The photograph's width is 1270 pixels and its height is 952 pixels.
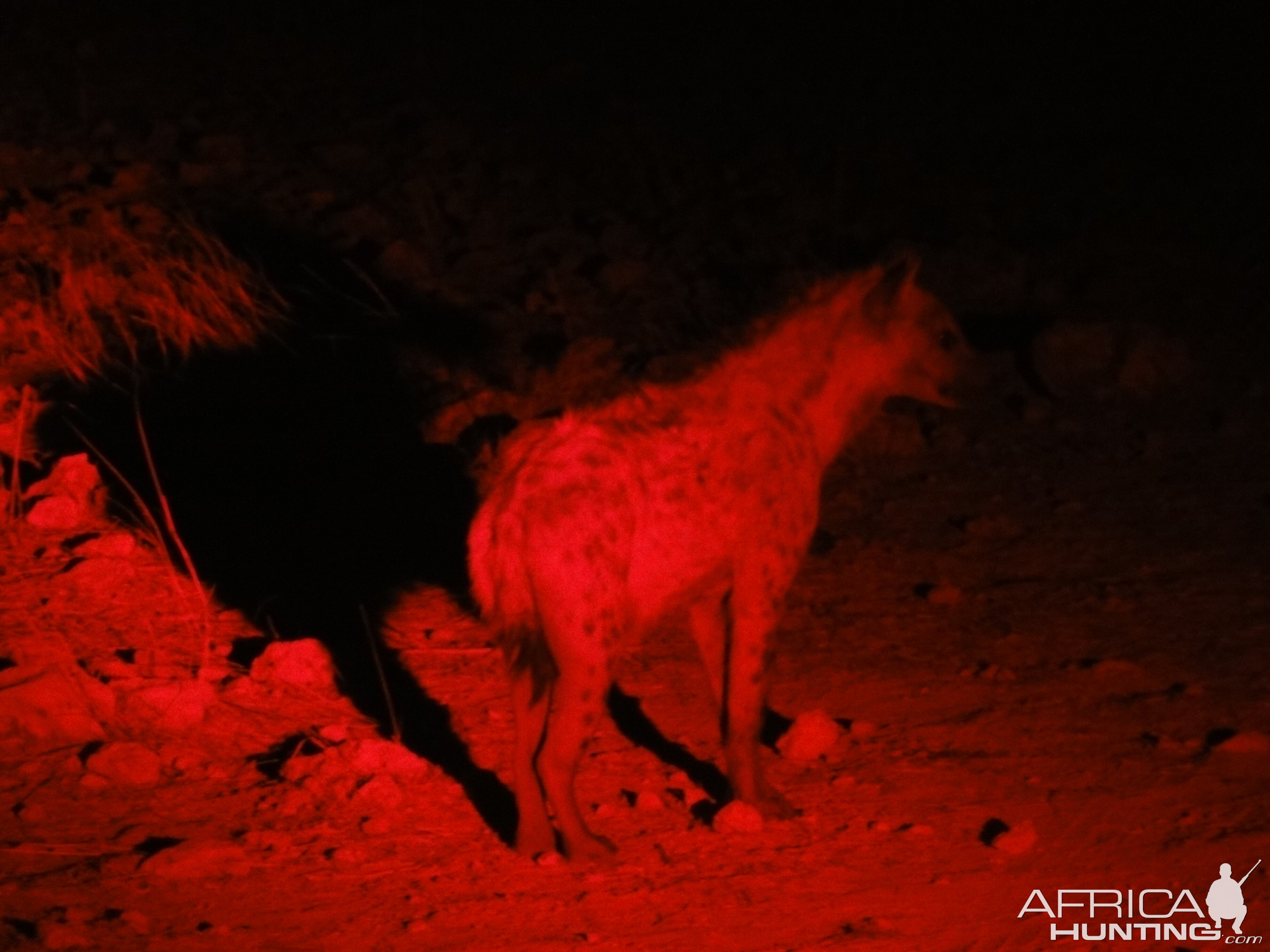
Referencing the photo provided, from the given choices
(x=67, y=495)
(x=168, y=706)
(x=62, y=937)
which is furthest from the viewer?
(x=67, y=495)

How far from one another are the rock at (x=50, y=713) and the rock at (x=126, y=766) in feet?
0.54

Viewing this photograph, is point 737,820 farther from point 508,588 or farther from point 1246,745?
point 1246,745

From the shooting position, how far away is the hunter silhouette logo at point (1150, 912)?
3.55 meters

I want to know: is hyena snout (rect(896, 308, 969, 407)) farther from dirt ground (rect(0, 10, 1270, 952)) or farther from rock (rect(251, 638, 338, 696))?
rock (rect(251, 638, 338, 696))

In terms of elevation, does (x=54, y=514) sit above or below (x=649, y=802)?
above

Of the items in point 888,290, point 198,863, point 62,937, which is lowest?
point 62,937

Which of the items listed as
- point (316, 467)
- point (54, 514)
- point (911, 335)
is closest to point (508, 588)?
point (911, 335)

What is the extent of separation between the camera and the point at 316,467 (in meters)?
6.72

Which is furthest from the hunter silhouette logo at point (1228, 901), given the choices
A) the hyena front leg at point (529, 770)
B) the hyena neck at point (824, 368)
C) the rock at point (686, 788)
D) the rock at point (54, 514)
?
the rock at point (54, 514)

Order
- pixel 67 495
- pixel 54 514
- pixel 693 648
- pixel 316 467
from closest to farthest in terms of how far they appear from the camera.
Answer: pixel 693 648 < pixel 54 514 < pixel 67 495 < pixel 316 467

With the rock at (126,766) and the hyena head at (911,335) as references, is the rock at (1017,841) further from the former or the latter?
the rock at (126,766)

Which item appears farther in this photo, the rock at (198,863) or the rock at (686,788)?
the rock at (686,788)

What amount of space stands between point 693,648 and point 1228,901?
7.01 ft

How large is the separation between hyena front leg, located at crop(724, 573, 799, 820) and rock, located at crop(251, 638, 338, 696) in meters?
1.27
